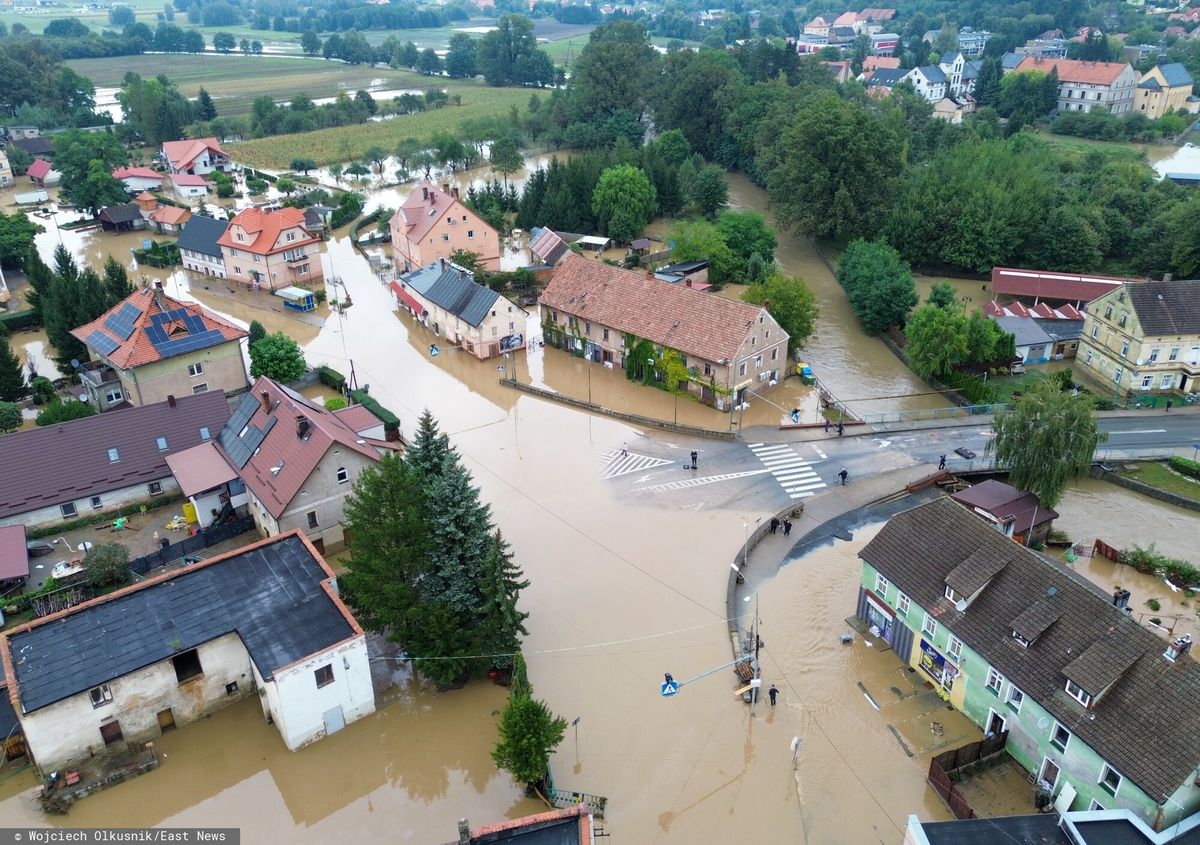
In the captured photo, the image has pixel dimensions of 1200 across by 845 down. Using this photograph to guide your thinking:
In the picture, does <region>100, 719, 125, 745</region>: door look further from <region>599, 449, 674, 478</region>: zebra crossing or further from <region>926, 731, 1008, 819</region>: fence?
<region>926, 731, 1008, 819</region>: fence

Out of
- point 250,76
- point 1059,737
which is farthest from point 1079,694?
point 250,76

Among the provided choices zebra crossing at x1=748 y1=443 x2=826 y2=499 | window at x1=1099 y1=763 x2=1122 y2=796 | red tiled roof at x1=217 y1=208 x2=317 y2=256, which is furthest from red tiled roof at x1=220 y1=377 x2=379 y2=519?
red tiled roof at x1=217 y1=208 x2=317 y2=256

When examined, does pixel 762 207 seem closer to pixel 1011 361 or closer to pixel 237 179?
pixel 1011 361

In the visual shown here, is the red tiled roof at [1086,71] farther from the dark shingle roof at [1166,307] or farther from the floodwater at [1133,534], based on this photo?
the floodwater at [1133,534]

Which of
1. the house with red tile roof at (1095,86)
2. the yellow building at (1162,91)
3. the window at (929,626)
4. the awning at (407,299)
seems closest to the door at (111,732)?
the window at (929,626)

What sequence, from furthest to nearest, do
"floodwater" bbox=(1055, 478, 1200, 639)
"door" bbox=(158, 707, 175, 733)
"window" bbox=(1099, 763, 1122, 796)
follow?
1. "floodwater" bbox=(1055, 478, 1200, 639)
2. "door" bbox=(158, 707, 175, 733)
3. "window" bbox=(1099, 763, 1122, 796)

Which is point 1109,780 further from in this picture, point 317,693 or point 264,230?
point 264,230
